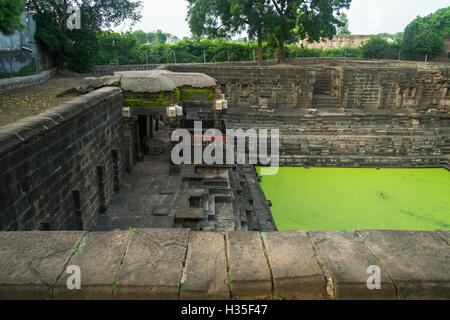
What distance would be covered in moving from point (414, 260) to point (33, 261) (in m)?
2.51

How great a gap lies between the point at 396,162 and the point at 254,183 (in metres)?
6.72

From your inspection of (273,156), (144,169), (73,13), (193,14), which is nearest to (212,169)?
(144,169)

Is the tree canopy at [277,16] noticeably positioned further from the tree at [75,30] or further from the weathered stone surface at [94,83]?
the weathered stone surface at [94,83]

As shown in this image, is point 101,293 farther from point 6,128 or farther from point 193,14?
point 193,14

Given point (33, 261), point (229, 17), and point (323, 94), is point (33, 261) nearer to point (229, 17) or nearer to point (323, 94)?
point (323, 94)

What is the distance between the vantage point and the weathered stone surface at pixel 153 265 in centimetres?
190

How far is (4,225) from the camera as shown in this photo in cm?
346

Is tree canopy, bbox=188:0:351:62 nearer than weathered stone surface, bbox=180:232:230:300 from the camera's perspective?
No

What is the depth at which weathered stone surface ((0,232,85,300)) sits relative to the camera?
187cm

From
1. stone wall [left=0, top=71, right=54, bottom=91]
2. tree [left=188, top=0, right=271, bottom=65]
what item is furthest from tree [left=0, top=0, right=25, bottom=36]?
tree [left=188, top=0, right=271, bottom=65]

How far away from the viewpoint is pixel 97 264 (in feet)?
6.81

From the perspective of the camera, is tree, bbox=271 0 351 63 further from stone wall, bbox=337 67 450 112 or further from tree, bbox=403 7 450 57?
tree, bbox=403 7 450 57

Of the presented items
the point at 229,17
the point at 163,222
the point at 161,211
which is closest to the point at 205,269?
the point at 163,222

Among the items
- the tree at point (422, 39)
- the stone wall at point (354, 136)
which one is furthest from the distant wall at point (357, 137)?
the tree at point (422, 39)
